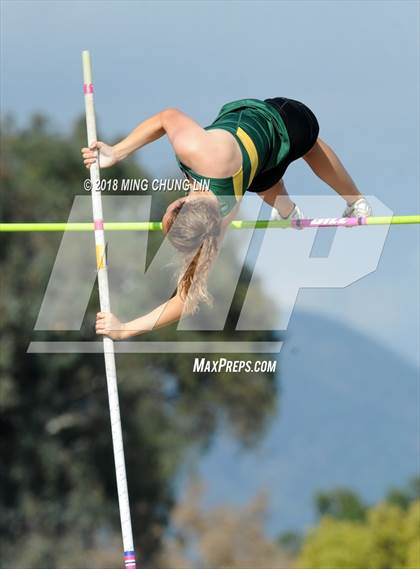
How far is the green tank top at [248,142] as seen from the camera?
26.6 feet

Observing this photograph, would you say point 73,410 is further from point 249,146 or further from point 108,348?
point 249,146

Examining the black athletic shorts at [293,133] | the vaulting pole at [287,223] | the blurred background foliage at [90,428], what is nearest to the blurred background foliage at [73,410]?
the blurred background foliage at [90,428]

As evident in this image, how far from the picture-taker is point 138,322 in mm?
8445

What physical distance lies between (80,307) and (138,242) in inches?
72.6

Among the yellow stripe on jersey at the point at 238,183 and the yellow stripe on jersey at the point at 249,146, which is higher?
the yellow stripe on jersey at the point at 249,146

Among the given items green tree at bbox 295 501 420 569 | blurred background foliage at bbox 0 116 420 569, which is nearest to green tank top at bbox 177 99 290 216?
green tree at bbox 295 501 420 569

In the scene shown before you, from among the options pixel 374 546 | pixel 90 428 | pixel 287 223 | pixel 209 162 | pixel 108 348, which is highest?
pixel 90 428

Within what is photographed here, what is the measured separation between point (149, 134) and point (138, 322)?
104 cm

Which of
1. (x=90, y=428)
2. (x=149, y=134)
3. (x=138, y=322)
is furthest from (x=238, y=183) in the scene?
(x=90, y=428)

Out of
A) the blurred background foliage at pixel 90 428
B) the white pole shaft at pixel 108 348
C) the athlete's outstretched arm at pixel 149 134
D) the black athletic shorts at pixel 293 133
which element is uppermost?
the blurred background foliage at pixel 90 428

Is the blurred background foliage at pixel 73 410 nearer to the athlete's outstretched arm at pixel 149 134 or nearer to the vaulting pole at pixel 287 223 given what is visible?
the vaulting pole at pixel 287 223

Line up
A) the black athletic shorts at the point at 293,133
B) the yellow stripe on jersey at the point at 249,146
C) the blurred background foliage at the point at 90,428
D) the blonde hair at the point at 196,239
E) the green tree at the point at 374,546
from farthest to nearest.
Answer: the blurred background foliage at the point at 90,428
the green tree at the point at 374,546
the black athletic shorts at the point at 293,133
the yellow stripe on jersey at the point at 249,146
the blonde hair at the point at 196,239

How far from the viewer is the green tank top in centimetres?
810

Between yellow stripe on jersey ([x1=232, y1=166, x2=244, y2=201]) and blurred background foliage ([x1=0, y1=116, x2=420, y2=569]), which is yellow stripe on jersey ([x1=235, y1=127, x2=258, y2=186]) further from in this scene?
blurred background foliage ([x1=0, y1=116, x2=420, y2=569])
